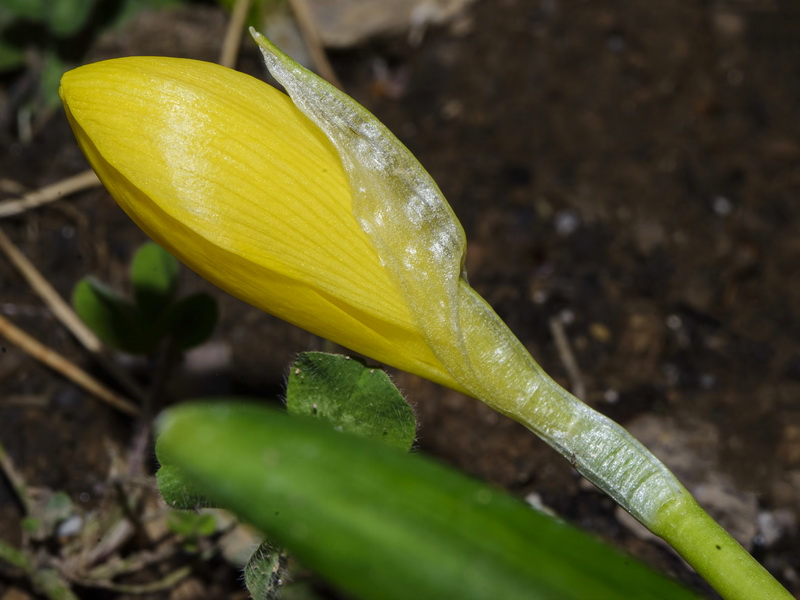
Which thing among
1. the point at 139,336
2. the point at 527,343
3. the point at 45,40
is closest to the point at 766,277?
the point at 527,343

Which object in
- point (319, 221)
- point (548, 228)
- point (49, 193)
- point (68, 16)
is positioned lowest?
point (49, 193)

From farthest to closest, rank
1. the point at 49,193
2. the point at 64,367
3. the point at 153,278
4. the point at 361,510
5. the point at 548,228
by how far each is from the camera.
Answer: the point at 548,228, the point at 49,193, the point at 64,367, the point at 153,278, the point at 361,510

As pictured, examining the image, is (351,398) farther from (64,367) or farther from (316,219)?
(64,367)

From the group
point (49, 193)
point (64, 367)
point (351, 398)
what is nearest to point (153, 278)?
point (64, 367)

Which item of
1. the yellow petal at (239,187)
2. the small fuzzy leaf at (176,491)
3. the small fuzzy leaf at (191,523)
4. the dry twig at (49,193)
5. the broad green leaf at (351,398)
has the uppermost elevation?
the yellow petal at (239,187)

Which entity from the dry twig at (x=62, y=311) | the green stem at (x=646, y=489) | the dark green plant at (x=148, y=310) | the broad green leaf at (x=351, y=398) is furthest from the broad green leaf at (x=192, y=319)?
the green stem at (x=646, y=489)

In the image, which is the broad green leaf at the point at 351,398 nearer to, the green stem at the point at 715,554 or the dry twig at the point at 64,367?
the green stem at the point at 715,554

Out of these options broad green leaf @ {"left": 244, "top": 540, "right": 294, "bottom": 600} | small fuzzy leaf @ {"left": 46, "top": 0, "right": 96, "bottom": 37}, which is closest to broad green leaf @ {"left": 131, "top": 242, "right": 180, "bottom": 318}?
broad green leaf @ {"left": 244, "top": 540, "right": 294, "bottom": 600}
